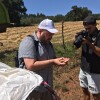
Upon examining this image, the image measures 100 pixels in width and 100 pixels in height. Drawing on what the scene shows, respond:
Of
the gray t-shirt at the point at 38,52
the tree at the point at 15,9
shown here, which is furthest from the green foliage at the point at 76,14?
the gray t-shirt at the point at 38,52

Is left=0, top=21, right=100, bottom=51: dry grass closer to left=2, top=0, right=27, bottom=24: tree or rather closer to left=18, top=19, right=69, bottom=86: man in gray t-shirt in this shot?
left=18, top=19, right=69, bottom=86: man in gray t-shirt

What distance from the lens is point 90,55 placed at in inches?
225

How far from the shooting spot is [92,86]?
5.82 meters

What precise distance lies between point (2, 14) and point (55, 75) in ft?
6.84

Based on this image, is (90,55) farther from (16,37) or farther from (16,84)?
(16,37)

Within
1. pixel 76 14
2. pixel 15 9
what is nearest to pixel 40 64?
pixel 15 9

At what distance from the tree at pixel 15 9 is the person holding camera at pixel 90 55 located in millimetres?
38129

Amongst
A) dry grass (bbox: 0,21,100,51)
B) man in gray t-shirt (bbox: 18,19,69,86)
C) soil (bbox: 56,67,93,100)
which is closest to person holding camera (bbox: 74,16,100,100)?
man in gray t-shirt (bbox: 18,19,69,86)

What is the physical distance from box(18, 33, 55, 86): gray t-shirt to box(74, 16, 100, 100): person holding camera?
40.5 inches

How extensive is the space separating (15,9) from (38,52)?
139 feet

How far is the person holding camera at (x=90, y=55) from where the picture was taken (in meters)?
5.54

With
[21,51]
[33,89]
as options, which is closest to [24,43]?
[21,51]

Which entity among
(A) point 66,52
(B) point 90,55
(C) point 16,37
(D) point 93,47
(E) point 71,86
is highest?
(D) point 93,47

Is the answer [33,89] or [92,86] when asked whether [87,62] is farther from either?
[33,89]
